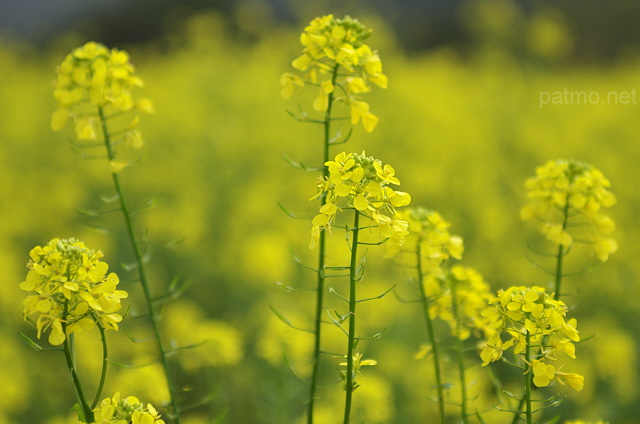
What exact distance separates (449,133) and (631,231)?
2.81 meters

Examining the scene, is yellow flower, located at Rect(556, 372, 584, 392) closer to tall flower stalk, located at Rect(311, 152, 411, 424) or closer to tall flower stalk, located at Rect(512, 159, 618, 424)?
tall flower stalk, located at Rect(512, 159, 618, 424)

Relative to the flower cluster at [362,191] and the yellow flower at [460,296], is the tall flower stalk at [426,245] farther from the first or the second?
the flower cluster at [362,191]

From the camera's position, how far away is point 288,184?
7016 mm

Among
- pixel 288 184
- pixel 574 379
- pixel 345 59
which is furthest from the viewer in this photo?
pixel 288 184

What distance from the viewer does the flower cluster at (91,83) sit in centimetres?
193

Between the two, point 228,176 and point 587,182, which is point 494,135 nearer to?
point 228,176

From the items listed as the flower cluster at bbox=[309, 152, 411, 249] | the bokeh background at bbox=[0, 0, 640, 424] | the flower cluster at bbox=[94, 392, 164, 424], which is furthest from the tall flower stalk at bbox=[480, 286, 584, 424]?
the flower cluster at bbox=[94, 392, 164, 424]

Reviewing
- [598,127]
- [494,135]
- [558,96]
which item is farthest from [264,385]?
[558,96]

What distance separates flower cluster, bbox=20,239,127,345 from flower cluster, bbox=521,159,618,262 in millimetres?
1339

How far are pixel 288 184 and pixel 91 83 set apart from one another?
5.10 metres

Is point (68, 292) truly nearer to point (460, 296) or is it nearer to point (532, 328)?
point (532, 328)

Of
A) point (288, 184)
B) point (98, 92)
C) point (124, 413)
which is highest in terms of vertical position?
point (98, 92)

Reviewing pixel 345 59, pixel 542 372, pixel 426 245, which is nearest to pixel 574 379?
pixel 542 372

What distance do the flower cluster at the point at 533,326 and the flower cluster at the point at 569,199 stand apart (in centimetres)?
48
